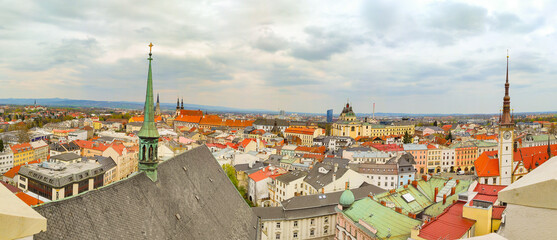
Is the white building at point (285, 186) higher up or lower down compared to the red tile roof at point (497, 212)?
lower down

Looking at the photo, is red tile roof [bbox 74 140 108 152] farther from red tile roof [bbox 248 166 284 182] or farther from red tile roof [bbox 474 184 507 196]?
red tile roof [bbox 474 184 507 196]

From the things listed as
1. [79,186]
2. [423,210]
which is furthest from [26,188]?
[423,210]

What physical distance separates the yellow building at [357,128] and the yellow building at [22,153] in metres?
Result: 111

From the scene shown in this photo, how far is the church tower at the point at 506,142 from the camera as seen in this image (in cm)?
5025

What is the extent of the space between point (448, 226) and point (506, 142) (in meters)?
41.1

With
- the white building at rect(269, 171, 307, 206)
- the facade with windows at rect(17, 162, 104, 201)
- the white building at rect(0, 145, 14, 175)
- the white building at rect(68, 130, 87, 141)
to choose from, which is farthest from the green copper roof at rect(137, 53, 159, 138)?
the white building at rect(68, 130, 87, 141)

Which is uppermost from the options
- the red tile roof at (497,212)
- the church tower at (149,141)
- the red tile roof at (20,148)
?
the church tower at (149,141)

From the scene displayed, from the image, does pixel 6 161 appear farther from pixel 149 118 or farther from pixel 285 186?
pixel 149 118

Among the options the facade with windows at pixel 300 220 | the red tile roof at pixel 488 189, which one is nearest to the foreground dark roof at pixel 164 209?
the facade with windows at pixel 300 220

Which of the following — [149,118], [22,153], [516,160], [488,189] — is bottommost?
[22,153]

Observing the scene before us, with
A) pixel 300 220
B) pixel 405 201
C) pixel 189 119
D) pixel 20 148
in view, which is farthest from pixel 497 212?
pixel 189 119

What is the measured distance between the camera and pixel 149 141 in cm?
1692

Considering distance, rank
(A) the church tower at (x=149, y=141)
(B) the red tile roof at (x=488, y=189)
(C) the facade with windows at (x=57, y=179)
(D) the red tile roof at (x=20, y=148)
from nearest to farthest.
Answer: (A) the church tower at (x=149, y=141) < (B) the red tile roof at (x=488, y=189) < (C) the facade with windows at (x=57, y=179) < (D) the red tile roof at (x=20, y=148)

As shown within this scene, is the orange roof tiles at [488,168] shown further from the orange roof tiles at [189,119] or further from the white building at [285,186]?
the orange roof tiles at [189,119]
